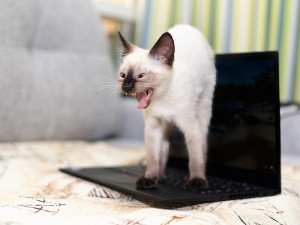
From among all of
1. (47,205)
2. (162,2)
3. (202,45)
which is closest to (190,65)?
(202,45)

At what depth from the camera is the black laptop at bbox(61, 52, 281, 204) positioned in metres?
0.85

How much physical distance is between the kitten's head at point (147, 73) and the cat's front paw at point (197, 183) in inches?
8.0

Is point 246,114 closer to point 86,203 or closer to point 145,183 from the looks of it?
point 145,183

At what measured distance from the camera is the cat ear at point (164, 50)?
77 centimetres

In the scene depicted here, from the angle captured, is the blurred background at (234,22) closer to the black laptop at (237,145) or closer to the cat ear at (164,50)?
the black laptop at (237,145)

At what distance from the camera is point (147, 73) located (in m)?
0.82

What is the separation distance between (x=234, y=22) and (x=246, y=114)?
0.85m

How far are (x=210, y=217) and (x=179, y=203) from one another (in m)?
0.14

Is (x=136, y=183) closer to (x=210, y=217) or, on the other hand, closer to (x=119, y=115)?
(x=210, y=217)

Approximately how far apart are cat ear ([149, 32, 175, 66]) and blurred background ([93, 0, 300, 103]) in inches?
34.4

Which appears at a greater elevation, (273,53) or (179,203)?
(273,53)

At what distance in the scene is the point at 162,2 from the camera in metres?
1.93

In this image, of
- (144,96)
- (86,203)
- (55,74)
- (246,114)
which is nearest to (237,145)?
(246,114)

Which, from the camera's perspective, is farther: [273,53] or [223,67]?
[223,67]
